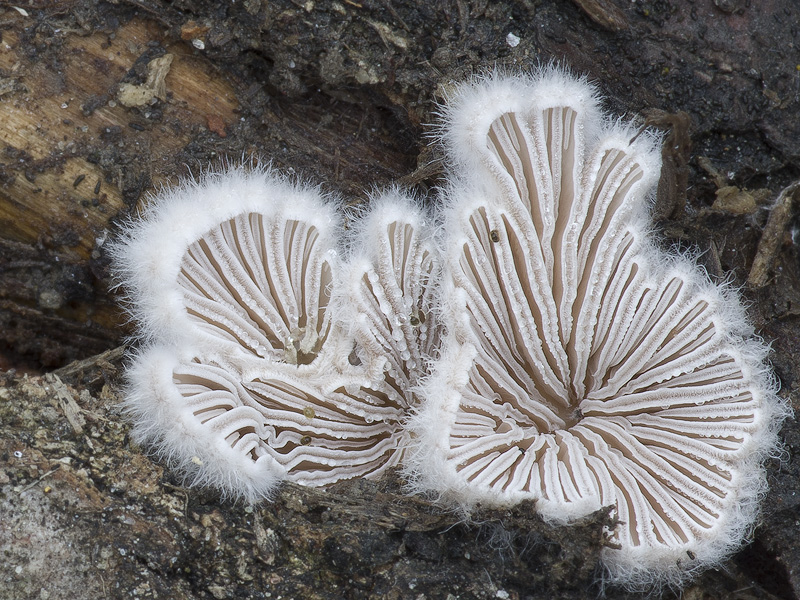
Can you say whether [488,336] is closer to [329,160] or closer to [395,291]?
[395,291]

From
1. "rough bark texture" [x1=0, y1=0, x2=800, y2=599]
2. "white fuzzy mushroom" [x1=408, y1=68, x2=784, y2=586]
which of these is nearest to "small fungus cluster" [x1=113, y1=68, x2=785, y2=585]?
"white fuzzy mushroom" [x1=408, y1=68, x2=784, y2=586]

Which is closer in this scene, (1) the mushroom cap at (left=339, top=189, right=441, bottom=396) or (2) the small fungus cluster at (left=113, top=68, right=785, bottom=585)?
(2) the small fungus cluster at (left=113, top=68, right=785, bottom=585)

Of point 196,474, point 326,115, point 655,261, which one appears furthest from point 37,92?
point 655,261

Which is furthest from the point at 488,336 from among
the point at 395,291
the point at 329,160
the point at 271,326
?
the point at 329,160

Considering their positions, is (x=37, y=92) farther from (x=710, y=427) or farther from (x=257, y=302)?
(x=710, y=427)

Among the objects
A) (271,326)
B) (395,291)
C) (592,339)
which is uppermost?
(592,339)

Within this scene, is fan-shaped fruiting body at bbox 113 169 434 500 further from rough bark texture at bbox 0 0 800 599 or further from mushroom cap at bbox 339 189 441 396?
rough bark texture at bbox 0 0 800 599

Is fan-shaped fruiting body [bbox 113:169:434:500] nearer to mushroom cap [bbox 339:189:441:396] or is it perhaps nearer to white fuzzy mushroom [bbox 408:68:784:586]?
mushroom cap [bbox 339:189:441:396]
